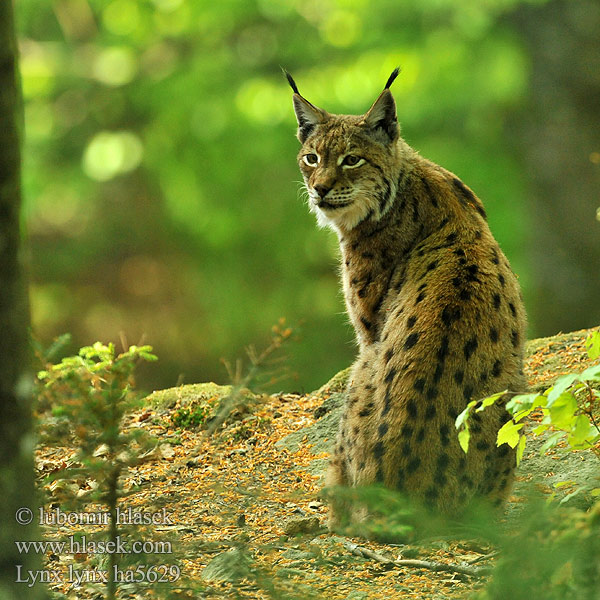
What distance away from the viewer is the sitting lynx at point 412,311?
3895 mm

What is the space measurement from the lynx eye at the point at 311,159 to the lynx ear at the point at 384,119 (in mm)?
335

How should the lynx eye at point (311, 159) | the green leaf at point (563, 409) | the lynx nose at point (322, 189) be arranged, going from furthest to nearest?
the lynx eye at point (311, 159), the lynx nose at point (322, 189), the green leaf at point (563, 409)

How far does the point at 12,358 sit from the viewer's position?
2.33 metres

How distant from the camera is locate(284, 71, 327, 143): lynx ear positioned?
5172 mm

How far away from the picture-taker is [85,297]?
1541 centimetres

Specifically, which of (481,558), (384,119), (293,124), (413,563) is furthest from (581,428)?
(293,124)

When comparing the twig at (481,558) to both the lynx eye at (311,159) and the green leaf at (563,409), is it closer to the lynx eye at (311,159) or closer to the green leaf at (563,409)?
the green leaf at (563,409)

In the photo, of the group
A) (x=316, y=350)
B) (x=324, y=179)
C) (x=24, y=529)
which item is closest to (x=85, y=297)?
(x=316, y=350)

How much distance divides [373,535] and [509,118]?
9915 mm

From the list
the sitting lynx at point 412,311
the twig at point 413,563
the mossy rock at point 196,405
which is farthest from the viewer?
the mossy rock at point 196,405

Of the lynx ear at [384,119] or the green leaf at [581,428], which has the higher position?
the lynx ear at [384,119]

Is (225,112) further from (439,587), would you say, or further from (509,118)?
(439,587)

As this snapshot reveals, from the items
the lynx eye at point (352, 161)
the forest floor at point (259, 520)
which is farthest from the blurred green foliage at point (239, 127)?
the lynx eye at point (352, 161)

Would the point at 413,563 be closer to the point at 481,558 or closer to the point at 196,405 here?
the point at 481,558
